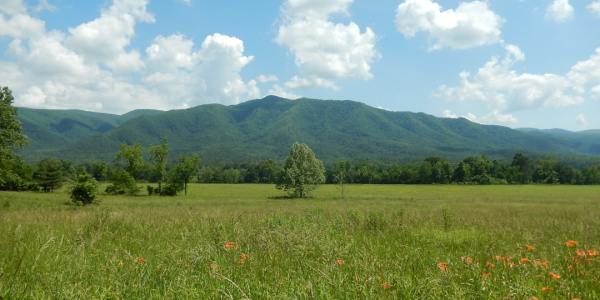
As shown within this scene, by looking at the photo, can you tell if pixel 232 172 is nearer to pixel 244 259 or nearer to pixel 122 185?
pixel 122 185


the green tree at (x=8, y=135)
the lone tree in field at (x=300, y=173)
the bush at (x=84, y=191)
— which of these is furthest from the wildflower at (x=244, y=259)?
the lone tree in field at (x=300, y=173)

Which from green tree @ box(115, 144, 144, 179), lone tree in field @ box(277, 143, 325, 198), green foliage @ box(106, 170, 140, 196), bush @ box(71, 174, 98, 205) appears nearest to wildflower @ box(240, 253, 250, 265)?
bush @ box(71, 174, 98, 205)

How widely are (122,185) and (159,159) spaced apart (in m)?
7.92

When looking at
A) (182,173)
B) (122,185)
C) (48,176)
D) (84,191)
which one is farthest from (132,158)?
(84,191)

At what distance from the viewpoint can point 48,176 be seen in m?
72.0

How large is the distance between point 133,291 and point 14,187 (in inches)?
3071

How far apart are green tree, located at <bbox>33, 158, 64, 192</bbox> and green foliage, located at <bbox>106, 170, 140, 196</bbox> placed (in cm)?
1540

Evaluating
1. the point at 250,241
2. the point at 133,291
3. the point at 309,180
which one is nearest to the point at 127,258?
the point at 133,291

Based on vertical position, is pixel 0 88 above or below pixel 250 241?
above

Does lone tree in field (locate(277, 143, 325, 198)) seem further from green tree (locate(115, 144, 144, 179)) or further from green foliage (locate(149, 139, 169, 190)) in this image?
green tree (locate(115, 144, 144, 179))

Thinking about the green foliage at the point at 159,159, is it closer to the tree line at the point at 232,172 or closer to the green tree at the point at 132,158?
the tree line at the point at 232,172

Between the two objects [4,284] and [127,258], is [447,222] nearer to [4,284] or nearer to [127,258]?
[127,258]

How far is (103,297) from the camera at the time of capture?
11.4 feet

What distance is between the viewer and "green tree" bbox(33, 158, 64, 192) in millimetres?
71250
